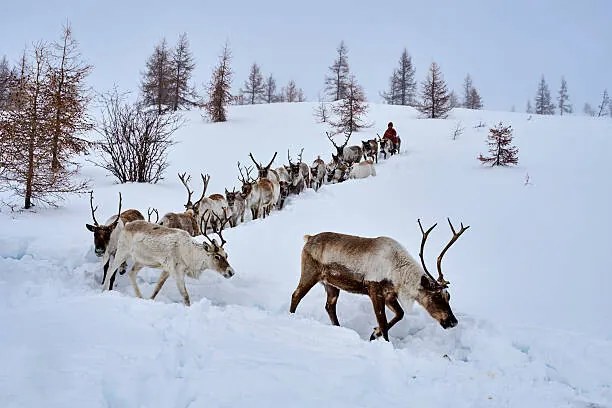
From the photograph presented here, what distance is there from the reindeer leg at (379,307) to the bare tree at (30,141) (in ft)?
31.8

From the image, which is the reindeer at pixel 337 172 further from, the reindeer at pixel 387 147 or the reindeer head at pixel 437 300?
the reindeer head at pixel 437 300

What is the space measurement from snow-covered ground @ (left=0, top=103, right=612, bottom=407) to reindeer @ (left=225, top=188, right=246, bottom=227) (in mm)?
1376

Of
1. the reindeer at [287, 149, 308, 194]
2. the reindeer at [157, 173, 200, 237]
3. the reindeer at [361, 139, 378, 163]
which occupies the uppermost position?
the reindeer at [361, 139, 378, 163]

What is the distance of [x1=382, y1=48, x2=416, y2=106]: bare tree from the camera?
47438mm

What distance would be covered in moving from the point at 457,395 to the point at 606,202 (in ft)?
32.0

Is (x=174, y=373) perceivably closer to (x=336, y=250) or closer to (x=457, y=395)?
(x=457, y=395)

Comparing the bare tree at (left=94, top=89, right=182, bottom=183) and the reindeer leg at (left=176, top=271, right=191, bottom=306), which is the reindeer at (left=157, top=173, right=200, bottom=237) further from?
the bare tree at (left=94, top=89, right=182, bottom=183)

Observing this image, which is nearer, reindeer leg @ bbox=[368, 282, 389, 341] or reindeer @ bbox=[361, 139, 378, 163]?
reindeer leg @ bbox=[368, 282, 389, 341]

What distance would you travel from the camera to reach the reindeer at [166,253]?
688cm

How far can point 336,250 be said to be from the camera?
6.16m

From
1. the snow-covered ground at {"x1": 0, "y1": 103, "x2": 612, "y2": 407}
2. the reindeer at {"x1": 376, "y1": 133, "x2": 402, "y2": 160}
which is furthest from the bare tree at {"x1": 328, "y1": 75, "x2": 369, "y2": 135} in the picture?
the snow-covered ground at {"x1": 0, "y1": 103, "x2": 612, "y2": 407}

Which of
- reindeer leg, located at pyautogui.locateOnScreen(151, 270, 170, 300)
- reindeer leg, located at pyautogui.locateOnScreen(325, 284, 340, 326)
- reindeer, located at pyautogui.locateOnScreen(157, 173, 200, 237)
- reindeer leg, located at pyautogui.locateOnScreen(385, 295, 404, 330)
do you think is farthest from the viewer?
reindeer, located at pyautogui.locateOnScreen(157, 173, 200, 237)

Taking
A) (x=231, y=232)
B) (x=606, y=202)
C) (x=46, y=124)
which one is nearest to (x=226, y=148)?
(x=46, y=124)

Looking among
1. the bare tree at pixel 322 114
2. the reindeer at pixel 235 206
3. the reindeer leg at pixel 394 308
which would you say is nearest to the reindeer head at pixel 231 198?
the reindeer at pixel 235 206
